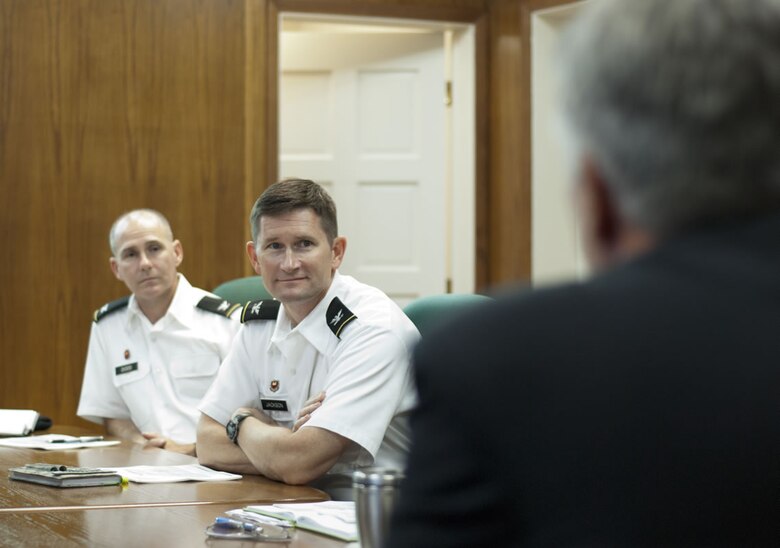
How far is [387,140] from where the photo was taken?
5266 mm

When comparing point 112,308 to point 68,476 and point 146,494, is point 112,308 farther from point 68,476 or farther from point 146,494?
point 146,494

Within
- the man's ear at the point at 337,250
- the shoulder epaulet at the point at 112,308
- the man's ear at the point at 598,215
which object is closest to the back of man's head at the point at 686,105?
the man's ear at the point at 598,215

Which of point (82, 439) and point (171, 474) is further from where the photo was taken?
point (82, 439)

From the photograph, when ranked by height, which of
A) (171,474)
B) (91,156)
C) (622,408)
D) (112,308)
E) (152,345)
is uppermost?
(91,156)

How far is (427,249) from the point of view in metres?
5.29

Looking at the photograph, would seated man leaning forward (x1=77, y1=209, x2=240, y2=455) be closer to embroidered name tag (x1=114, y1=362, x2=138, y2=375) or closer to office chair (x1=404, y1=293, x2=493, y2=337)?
embroidered name tag (x1=114, y1=362, x2=138, y2=375)

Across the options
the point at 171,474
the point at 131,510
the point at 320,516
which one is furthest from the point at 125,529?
the point at 171,474

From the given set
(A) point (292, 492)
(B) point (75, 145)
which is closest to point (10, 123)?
(B) point (75, 145)

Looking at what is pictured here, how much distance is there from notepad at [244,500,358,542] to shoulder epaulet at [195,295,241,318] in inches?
75.6

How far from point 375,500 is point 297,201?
1651 mm

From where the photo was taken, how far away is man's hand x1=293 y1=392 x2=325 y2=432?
2482 mm

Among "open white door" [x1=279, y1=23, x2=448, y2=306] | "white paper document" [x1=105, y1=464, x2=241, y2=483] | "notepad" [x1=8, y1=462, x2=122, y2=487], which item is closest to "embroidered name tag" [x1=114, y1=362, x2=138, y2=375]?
"white paper document" [x1=105, y1=464, x2=241, y2=483]

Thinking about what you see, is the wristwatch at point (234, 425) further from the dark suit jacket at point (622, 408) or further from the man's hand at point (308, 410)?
the dark suit jacket at point (622, 408)

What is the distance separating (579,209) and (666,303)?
0.34ft
